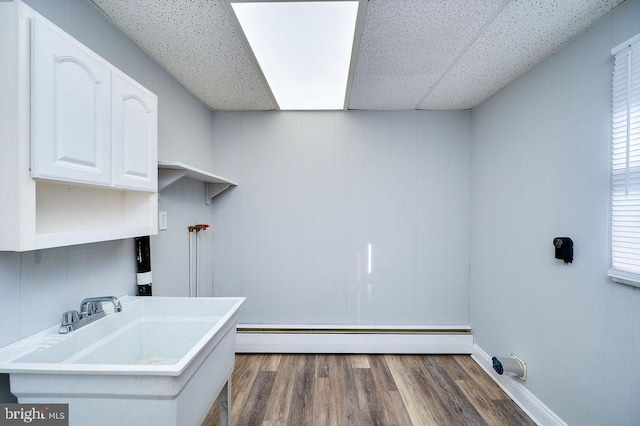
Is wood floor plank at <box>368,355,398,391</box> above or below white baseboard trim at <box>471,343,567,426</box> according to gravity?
below

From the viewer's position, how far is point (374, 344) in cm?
244

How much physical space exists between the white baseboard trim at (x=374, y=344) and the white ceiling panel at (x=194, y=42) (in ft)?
7.33

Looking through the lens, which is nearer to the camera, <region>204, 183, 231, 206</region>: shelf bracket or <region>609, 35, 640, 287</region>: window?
<region>609, 35, 640, 287</region>: window

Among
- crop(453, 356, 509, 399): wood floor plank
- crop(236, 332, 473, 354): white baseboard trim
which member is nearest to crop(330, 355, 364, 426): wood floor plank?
crop(236, 332, 473, 354): white baseboard trim

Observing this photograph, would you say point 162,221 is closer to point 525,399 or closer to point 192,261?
point 192,261

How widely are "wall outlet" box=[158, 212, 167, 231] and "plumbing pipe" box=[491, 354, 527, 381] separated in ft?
8.10

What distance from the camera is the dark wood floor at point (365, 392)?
5.57ft

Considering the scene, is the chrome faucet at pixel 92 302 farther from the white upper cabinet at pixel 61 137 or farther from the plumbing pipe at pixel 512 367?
the plumbing pipe at pixel 512 367

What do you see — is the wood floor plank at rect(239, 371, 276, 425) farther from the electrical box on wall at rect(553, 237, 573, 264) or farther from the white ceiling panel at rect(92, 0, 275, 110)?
the white ceiling panel at rect(92, 0, 275, 110)

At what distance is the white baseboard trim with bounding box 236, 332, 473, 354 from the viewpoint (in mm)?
2434

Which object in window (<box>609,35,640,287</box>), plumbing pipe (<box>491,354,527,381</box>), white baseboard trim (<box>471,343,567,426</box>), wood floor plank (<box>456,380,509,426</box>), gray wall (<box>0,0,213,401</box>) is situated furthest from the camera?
plumbing pipe (<box>491,354,527,381</box>)

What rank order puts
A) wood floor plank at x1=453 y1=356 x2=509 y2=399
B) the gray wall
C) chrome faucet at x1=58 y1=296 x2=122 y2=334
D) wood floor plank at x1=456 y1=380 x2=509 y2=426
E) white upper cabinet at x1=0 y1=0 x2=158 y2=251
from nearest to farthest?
white upper cabinet at x1=0 y1=0 x2=158 y2=251
the gray wall
chrome faucet at x1=58 y1=296 x2=122 y2=334
wood floor plank at x1=456 y1=380 x2=509 y2=426
wood floor plank at x1=453 y1=356 x2=509 y2=399

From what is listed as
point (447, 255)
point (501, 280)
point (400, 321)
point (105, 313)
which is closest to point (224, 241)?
point (105, 313)

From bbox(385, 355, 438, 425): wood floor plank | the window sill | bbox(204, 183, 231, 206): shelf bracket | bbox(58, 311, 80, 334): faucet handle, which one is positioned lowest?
bbox(385, 355, 438, 425): wood floor plank
